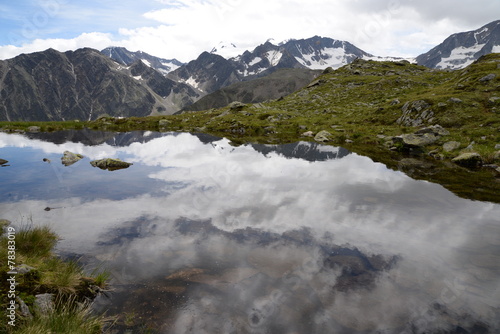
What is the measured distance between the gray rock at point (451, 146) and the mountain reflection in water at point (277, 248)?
15508 millimetres

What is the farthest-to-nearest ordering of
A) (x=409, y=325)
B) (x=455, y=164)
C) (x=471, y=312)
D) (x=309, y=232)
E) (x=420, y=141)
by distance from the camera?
(x=420, y=141), (x=455, y=164), (x=309, y=232), (x=471, y=312), (x=409, y=325)

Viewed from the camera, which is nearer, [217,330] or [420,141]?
[217,330]

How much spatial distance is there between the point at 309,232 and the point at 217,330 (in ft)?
25.5

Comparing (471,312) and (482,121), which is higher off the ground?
(482,121)

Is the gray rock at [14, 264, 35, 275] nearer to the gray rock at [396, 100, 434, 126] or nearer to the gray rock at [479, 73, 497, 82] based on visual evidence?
the gray rock at [396, 100, 434, 126]

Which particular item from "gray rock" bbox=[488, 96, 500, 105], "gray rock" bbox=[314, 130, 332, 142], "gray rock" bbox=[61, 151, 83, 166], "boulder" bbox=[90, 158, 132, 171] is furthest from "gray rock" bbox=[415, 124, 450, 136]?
"gray rock" bbox=[61, 151, 83, 166]

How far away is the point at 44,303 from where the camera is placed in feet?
24.2

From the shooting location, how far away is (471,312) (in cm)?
875

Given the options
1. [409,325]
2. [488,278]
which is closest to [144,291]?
[409,325]

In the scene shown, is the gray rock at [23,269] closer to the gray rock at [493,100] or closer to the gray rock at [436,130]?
the gray rock at [436,130]

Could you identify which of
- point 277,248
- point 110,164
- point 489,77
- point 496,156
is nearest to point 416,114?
point 489,77

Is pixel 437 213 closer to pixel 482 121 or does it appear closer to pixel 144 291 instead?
pixel 144 291

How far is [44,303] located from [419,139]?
1772 inches

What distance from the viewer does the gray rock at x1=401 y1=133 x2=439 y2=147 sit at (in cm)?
3957
